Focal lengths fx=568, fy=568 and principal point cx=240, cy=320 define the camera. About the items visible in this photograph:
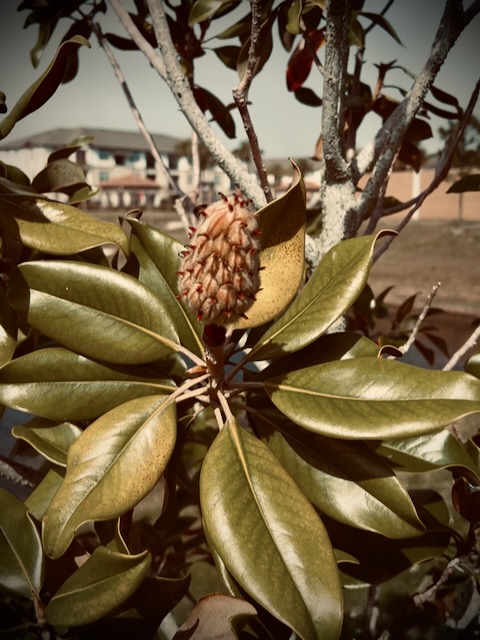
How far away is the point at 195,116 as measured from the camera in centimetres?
126

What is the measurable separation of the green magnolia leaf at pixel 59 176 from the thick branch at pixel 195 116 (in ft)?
0.93

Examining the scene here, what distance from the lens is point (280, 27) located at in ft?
5.36

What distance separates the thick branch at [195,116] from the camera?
49.8 inches

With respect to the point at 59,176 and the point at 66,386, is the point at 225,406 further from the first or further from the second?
the point at 59,176

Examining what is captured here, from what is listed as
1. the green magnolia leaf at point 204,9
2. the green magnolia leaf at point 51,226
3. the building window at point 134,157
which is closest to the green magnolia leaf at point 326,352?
the green magnolia leaf at point 51,226

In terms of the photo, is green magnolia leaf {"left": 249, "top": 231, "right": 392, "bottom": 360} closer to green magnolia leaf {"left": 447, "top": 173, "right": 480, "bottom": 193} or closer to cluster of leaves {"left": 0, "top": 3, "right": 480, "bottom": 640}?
cluster of leaves {"left": 0, "top": 3, "right": 480, "bottom": 640}

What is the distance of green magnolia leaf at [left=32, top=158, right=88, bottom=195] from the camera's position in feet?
4.28

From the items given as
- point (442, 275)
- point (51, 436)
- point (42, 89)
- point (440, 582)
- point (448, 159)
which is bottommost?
point (442, 275)

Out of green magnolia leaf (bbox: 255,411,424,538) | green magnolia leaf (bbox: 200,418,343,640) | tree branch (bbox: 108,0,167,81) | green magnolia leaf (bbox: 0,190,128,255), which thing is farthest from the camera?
tree branch (bbox: 108,0,167,81)

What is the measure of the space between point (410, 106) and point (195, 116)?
47cm

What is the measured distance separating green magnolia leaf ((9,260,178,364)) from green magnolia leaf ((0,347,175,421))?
0.13 ft

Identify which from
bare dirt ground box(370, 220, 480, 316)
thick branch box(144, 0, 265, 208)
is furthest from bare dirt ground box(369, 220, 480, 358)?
thick branch box(144, 0, 265, 208)

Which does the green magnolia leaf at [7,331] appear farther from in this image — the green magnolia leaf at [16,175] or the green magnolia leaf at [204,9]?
the green magnolia leaf at [204,9]

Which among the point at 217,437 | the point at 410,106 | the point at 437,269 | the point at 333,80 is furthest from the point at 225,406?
the point at 437,269
